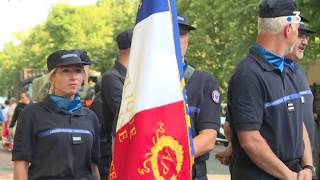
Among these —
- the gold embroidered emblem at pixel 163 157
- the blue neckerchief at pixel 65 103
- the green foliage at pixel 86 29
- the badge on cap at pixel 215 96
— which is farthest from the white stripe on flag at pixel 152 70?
the green foliage at pixel 86 29

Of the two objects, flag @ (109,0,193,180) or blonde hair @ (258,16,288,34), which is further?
blonde hair @ (258,16,288,34)

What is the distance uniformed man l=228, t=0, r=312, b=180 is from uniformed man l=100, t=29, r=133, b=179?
3.43ft

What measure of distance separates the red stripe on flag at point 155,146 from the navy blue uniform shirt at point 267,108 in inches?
36.7

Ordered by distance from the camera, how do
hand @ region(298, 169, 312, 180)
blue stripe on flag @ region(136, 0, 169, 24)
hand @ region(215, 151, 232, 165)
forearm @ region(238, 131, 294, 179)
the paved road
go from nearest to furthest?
1. blue stripe on flag @ region(136, 0, 169, 24)
2. forearm @ region(238, 131, 294, 179)
3. hand @ region(298, 169, 312, 180)
4. hand @ region(215, 151, 232, 165)
5. the paved road

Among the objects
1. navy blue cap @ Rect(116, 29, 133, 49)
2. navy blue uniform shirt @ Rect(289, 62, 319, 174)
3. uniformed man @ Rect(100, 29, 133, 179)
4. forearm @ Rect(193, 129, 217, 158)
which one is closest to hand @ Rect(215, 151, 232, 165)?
navy blue uniform shirt @ Rect(289, 62, 319, 174)

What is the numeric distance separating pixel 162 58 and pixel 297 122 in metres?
1.30

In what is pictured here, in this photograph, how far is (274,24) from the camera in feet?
12.7

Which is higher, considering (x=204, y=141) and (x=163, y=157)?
(x=163, y=157)

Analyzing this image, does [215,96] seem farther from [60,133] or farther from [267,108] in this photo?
[60,133]

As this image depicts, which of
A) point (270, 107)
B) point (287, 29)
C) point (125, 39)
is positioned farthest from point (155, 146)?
point (125, 39)

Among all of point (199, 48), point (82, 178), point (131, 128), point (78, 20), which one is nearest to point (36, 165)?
point (82, 178)

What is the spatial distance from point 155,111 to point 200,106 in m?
1.17

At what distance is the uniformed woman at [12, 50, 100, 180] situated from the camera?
Result: 13.7ft

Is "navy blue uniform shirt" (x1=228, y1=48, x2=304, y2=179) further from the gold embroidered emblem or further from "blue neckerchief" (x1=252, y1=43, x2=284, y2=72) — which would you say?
the gold embroidered emblem
